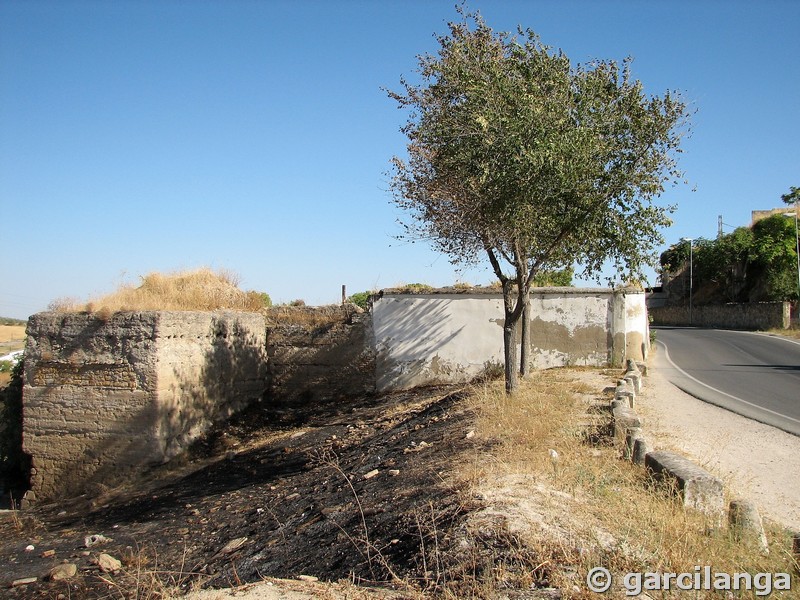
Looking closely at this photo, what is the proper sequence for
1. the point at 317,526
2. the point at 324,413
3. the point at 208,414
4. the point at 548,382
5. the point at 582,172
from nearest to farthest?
the point at 317,526 → the point at 582,172 → the point at 548,382 → the point at 208,414 → the point at 324,413

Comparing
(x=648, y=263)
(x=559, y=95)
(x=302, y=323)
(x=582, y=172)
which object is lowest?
(x=302, y=323)

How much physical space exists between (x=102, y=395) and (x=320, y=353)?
5458 millimetres

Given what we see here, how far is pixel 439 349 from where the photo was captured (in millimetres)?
15469

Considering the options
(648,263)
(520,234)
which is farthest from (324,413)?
(648,263)

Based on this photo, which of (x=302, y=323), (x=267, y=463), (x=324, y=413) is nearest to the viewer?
(x=267, y=463)

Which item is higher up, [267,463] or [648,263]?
[648,263]

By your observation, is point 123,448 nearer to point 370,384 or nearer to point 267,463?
point 267,463

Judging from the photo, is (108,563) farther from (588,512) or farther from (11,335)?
(11,335)

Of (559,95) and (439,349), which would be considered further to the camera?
(439,349)

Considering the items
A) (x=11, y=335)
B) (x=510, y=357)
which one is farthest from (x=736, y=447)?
(x=11, y=335)

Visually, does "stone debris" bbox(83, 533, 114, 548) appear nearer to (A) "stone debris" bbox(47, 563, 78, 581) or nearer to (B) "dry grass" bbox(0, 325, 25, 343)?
(A) "stone debris" bbox(47, 563, 78, 581)

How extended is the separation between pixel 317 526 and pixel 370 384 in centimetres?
871

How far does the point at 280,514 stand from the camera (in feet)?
27.3

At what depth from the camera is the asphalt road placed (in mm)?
11891
